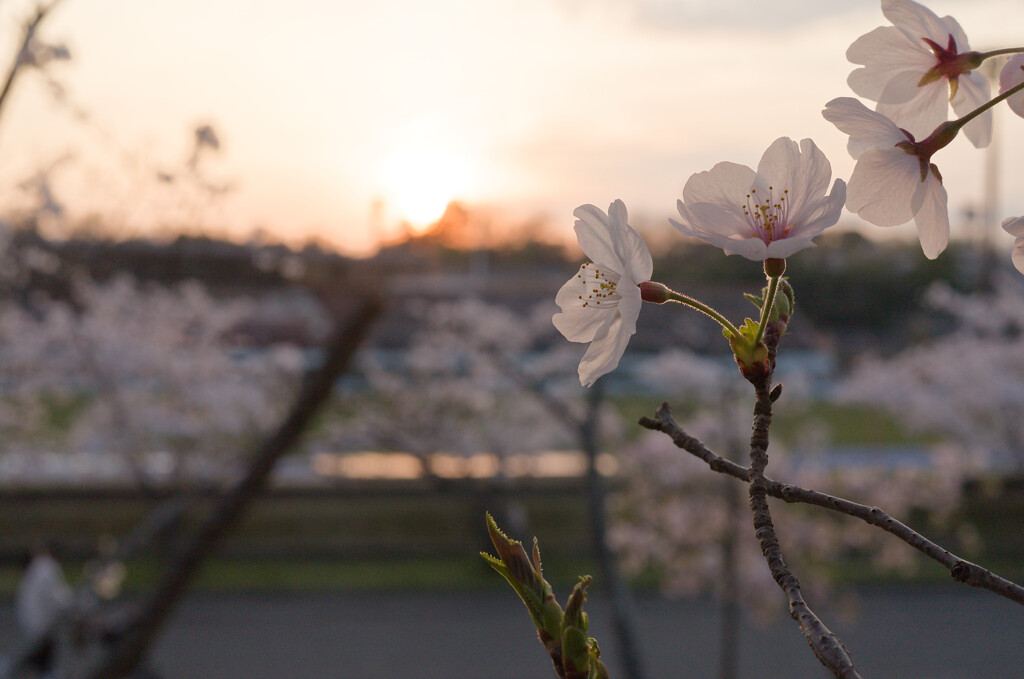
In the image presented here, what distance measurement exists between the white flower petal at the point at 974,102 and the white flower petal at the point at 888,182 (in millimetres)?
85

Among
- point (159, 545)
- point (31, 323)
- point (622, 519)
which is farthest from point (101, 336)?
point (622, 519)

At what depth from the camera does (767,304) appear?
1.34ft

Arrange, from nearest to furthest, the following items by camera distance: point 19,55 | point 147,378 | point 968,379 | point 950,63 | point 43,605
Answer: point 950,63
point 19,55
point 43,605
point 968,379
point 147,378

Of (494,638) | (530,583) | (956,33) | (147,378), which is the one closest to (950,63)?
(956,33)

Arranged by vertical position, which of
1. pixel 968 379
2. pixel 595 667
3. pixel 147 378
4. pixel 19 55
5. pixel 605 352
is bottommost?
pixel 147 378

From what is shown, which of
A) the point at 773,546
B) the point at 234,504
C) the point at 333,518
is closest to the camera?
the point at 773,546

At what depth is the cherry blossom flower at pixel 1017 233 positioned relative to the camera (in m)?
0.42

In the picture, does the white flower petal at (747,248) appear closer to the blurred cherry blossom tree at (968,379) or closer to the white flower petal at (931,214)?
the white flower petal at (931,214)

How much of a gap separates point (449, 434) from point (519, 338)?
1.25 meters

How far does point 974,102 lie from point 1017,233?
10cm

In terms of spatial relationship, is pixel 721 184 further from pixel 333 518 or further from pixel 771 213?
pixel 333 518

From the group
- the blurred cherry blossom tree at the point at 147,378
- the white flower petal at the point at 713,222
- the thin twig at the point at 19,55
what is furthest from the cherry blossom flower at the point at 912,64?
the blurred cherry blossom tree at the point at 147,378

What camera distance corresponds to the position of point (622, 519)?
8.27m

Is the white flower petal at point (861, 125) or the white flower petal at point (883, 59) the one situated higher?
the white flower petal at point (883, 59)
